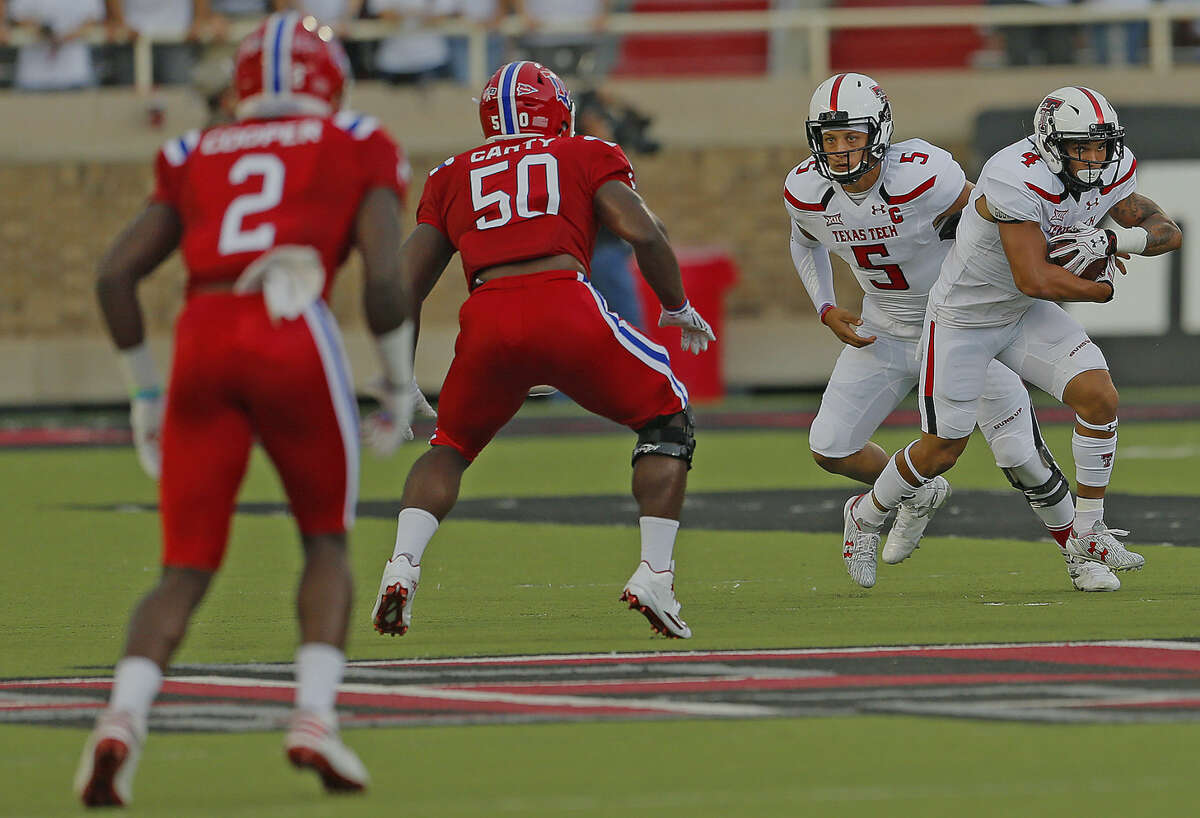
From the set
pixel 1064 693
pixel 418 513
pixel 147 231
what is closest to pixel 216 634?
pixel 418 513

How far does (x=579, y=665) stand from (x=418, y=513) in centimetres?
122

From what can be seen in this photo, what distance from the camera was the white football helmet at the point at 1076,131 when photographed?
8.09 m

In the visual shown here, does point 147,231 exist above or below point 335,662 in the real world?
above

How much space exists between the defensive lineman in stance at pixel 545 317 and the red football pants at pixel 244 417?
6.99ft

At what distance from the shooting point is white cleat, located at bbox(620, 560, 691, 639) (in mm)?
6992

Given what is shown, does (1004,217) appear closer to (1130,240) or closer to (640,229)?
(1130,240)

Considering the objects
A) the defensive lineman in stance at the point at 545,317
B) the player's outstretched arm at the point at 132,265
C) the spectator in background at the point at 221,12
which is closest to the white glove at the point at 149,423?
the player's outstretched arm at the point at 132,265

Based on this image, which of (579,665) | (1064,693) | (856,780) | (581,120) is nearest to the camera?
(856,780)

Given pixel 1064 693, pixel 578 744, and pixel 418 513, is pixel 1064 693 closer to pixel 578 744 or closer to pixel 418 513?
pixel 578 744

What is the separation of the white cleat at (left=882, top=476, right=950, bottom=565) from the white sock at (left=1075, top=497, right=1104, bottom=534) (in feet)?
1.80

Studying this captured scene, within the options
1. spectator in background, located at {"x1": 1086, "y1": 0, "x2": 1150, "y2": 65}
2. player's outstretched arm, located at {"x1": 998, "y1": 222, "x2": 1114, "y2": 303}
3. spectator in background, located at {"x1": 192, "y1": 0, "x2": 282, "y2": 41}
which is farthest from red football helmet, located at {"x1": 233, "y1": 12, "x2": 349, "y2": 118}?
spectator in background, located at {"x1": 1086, "y1": 0, "x2": 1150, "y2": 65}

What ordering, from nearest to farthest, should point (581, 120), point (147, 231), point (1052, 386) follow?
point (147, 231), point (1052, 386), point (581, 120)

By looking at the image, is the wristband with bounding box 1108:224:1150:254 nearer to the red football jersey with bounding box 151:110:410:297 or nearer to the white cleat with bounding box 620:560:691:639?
the white cleat with bounding box 620:560:691:639

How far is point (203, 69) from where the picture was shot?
19578 millimetres
